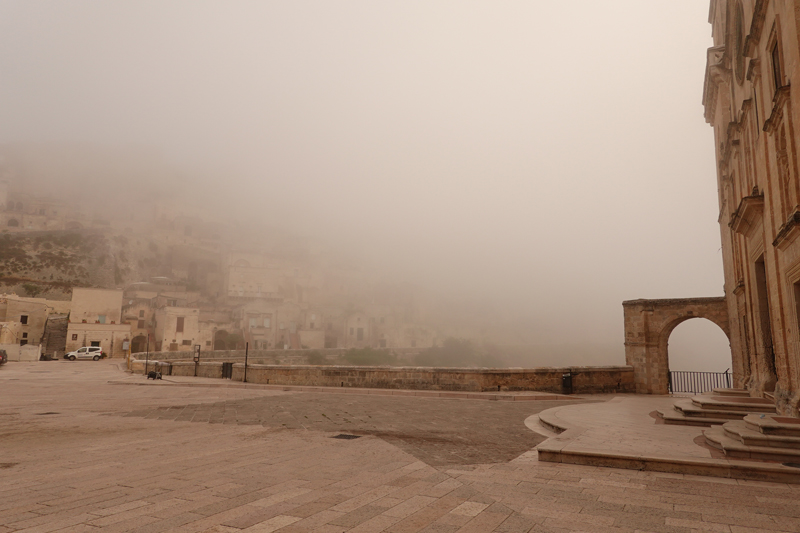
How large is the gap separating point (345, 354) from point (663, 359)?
54396 mm

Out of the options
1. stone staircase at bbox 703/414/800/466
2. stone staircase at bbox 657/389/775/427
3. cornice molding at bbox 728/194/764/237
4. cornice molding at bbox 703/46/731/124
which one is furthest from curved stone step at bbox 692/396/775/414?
cornice molding at bbox 703/46/731/124

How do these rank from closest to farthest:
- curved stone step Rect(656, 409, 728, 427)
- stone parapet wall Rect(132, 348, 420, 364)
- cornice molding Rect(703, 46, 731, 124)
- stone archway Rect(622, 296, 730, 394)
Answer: curved stone step Rect(656, 409, 728, 427)
cornice molding Rect(703, 46, 731, 124)
stone archway Rect(622, 296, 730, 394)
stone parapet wall Rect(132, 348, 420, 364)

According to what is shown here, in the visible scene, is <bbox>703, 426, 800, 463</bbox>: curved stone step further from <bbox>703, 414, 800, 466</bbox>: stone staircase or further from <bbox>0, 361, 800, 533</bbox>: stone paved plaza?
<bbox>0, 361, 800, 533</bbox>: stone paved plaza

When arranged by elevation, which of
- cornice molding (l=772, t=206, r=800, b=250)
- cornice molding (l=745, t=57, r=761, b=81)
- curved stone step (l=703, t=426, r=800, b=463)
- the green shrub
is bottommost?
the green shrub

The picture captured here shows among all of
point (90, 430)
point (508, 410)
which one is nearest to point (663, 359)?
point (508, 410)

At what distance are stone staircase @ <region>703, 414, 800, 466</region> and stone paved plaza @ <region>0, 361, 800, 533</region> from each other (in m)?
0.89

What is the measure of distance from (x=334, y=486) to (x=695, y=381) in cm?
2114

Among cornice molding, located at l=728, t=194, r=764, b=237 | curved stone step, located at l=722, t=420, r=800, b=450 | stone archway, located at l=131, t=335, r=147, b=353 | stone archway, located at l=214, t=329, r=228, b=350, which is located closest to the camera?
curved stone step, located at l=722, t=420, r=800, b=450

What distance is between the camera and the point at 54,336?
2002 inches

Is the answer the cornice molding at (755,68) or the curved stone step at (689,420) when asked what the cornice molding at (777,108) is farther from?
the curved stone step at (689,420)

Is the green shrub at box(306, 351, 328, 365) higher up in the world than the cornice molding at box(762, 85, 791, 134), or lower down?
lower down

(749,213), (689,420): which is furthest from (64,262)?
(749,213)

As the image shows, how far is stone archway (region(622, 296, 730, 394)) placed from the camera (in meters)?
19.1

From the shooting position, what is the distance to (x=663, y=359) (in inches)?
763
